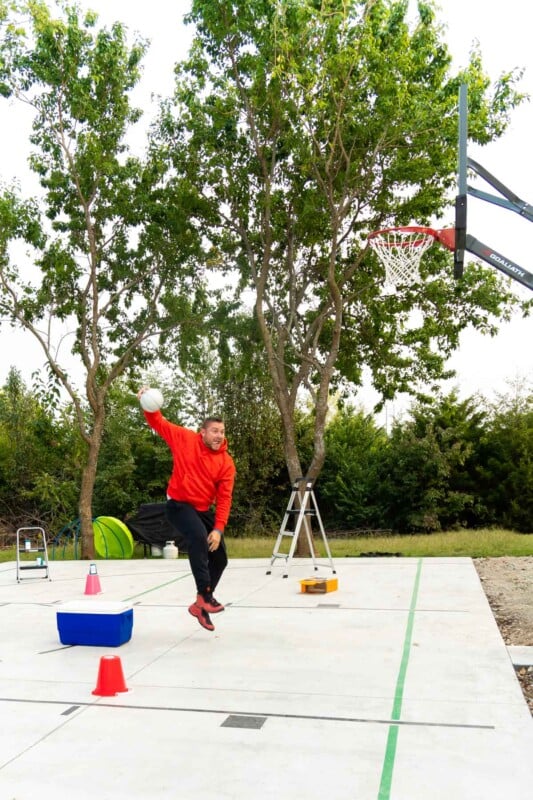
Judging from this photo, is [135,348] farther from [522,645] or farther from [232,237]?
[522,645]

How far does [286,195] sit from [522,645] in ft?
33.3

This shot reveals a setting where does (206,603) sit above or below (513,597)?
above

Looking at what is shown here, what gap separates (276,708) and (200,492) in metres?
2.19

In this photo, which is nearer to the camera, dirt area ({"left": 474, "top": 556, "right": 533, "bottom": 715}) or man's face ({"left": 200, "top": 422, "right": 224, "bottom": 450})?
dirt area ({"left": 474, "top": 556, "right": 533, "bottom": 715})

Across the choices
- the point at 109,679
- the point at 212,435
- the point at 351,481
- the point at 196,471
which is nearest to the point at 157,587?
the point at 196,471

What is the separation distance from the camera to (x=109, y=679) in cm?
483

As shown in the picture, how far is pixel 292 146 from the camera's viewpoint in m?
12.5

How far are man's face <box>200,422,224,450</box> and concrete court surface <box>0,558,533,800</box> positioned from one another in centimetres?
167

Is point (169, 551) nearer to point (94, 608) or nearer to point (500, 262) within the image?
point (94, 608)

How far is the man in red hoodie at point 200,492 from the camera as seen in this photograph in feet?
20.4

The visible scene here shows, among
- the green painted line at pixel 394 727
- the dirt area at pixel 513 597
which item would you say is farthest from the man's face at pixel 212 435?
the dirt area at pixel 513 597

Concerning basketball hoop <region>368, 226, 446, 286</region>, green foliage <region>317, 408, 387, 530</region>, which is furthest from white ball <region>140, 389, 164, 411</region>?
green foliage <region>317, 408, 387, 530</region>

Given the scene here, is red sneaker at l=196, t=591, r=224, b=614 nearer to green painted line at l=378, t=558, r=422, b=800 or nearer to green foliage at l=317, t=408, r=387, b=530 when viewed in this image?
green painted line at l=378, t=558, r=422, b=800

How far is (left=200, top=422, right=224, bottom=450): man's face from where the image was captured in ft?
20.5
